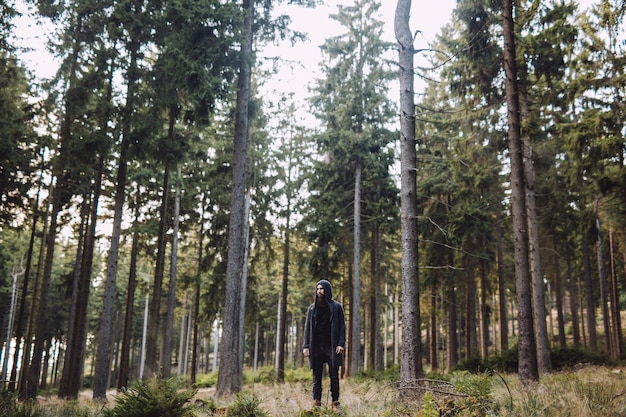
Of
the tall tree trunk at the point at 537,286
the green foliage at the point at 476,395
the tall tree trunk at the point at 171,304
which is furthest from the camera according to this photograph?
the tall tree trunk at the point at 171,304

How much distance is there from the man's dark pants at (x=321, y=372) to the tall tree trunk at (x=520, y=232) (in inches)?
173

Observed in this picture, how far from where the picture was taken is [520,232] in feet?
31.5

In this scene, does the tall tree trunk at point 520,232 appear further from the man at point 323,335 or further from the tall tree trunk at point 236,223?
the tall tree trunk at point 236,223

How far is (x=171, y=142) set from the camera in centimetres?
1365

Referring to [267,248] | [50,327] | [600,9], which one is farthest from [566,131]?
[50,327]

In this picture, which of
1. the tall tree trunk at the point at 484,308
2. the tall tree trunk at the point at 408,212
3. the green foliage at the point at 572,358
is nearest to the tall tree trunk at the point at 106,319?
the tall tree trunk at the point at 408,212


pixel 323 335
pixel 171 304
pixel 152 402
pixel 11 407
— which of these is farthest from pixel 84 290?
pixel 152 402

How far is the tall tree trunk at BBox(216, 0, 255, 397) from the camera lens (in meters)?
11.6

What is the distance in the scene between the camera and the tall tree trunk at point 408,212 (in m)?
7.42

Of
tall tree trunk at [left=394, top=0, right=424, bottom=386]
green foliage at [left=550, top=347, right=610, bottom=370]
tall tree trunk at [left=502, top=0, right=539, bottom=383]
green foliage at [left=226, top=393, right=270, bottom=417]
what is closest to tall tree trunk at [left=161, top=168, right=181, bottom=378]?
tall tree trunk at [left=394, top=0, right=424, bottom=386]

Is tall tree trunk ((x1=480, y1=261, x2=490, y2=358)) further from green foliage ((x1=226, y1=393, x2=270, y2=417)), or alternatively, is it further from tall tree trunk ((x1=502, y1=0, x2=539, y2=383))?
green foliage ((x1=226, y1=393, x2=270, y2=417))

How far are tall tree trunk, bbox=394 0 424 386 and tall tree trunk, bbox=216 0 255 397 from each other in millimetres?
5411

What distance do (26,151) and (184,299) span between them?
26.5 meters

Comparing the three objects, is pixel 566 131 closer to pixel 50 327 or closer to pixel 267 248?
Answer: pixel 267 248
